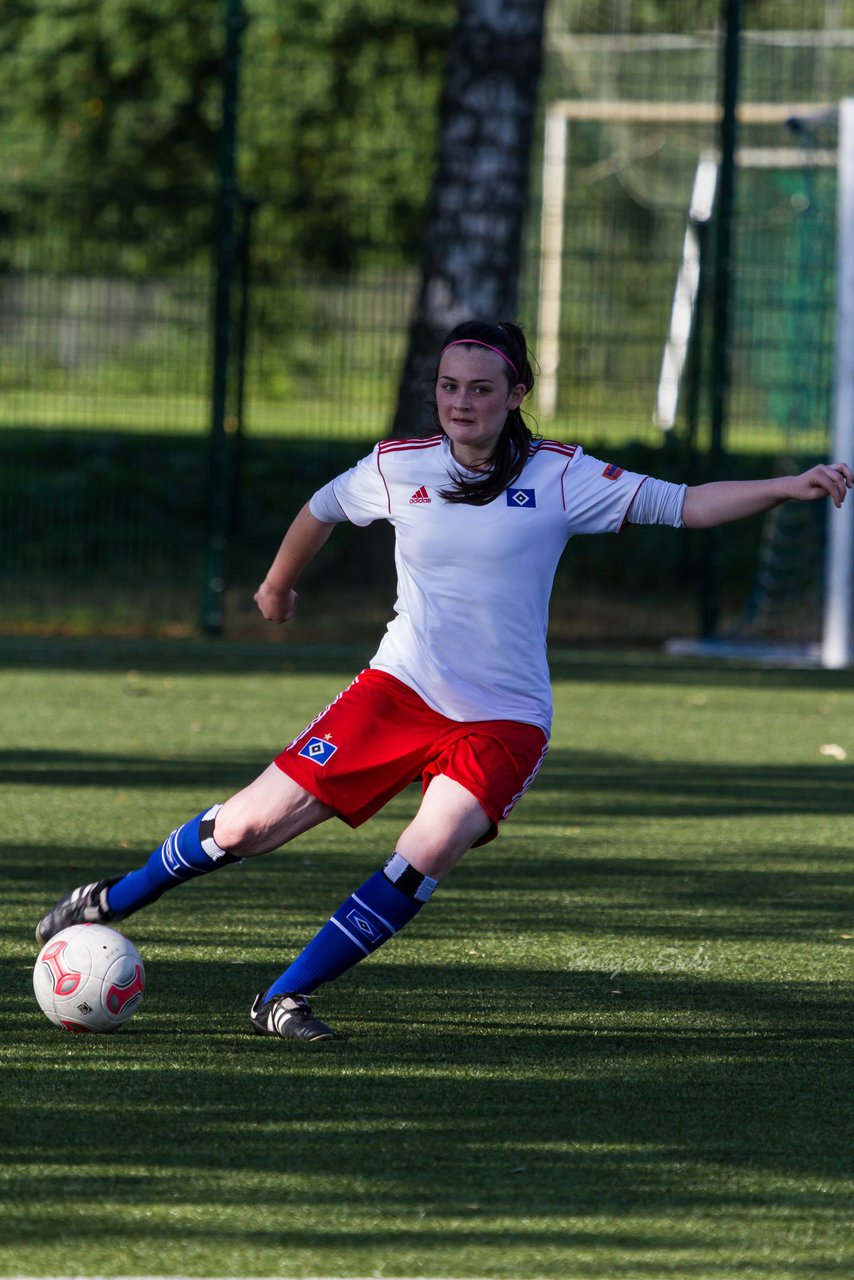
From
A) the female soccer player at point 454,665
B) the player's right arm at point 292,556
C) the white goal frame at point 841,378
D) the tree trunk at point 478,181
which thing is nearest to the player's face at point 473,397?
the female soccer player at point 454,665

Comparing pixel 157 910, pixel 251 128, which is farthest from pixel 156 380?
pixel 251 128

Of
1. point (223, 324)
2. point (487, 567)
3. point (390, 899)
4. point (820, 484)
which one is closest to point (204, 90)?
point (223, 324)

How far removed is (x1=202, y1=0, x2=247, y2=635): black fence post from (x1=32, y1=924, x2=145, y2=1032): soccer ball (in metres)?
8.22

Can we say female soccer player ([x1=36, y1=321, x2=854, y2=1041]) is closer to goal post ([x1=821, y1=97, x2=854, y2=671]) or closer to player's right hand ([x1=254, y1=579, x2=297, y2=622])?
player's right hand ([x1=254, y1=579, x2=297, y2=622])

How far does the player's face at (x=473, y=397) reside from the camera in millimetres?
4582

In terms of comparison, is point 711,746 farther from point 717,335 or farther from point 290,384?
point 290,384

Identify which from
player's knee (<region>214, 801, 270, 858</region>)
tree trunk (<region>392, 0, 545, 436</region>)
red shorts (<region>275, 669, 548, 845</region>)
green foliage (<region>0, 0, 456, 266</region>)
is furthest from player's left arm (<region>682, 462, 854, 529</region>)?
green foliage (<region>0, 0, 456, 266</region>)

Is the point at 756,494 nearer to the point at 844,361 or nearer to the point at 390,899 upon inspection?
the point at 390,899

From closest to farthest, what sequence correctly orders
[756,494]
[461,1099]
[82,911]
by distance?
[461,1099] < [756,494] < [82,911]

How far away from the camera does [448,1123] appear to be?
3.90 m

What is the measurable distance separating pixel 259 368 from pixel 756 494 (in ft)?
30.5

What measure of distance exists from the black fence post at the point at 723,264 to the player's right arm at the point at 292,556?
27.2 ft

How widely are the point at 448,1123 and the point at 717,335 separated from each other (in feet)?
32.0

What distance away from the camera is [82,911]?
193 inches
